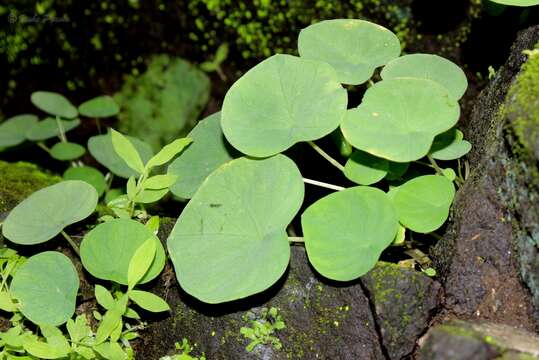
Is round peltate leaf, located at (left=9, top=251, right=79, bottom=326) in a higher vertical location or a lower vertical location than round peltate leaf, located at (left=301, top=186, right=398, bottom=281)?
lower

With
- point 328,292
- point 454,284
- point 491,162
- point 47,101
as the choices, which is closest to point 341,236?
point 328,292

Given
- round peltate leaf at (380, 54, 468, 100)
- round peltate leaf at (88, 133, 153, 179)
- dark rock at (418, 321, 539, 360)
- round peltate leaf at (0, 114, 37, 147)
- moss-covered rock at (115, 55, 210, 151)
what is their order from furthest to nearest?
moss-covered rock at (115, 55, 210, 151) → round peltate leaf at (0, 114, 37, 147) → round peltate leaf at (88, 133, 153, 179) → round peltate leaf at (380, 54, 468, 100) → dark rock at (418, 321, 539, 360)

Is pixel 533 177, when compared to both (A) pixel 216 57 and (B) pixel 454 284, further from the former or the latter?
(A) pixel 216 57

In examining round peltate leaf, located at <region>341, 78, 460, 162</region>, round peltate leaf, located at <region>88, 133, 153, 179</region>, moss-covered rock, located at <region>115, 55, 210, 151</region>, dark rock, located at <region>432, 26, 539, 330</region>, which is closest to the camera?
dark rock, located at <region>432, 26, 539, 330</region>

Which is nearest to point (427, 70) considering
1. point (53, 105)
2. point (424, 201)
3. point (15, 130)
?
point (424, 201)

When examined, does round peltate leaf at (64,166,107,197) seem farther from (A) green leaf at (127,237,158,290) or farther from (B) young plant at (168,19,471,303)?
(A) green leaf at (127,237,158,290)

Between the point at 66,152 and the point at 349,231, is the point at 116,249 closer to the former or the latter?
the point at 349,231

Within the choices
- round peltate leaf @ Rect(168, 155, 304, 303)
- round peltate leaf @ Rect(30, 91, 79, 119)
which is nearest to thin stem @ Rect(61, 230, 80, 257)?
round peltate leaf @ Rect(168, 155, 304, 303)

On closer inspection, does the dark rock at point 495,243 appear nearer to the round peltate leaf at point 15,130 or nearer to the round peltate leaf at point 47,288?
the round peltate leaf at point 47,288
